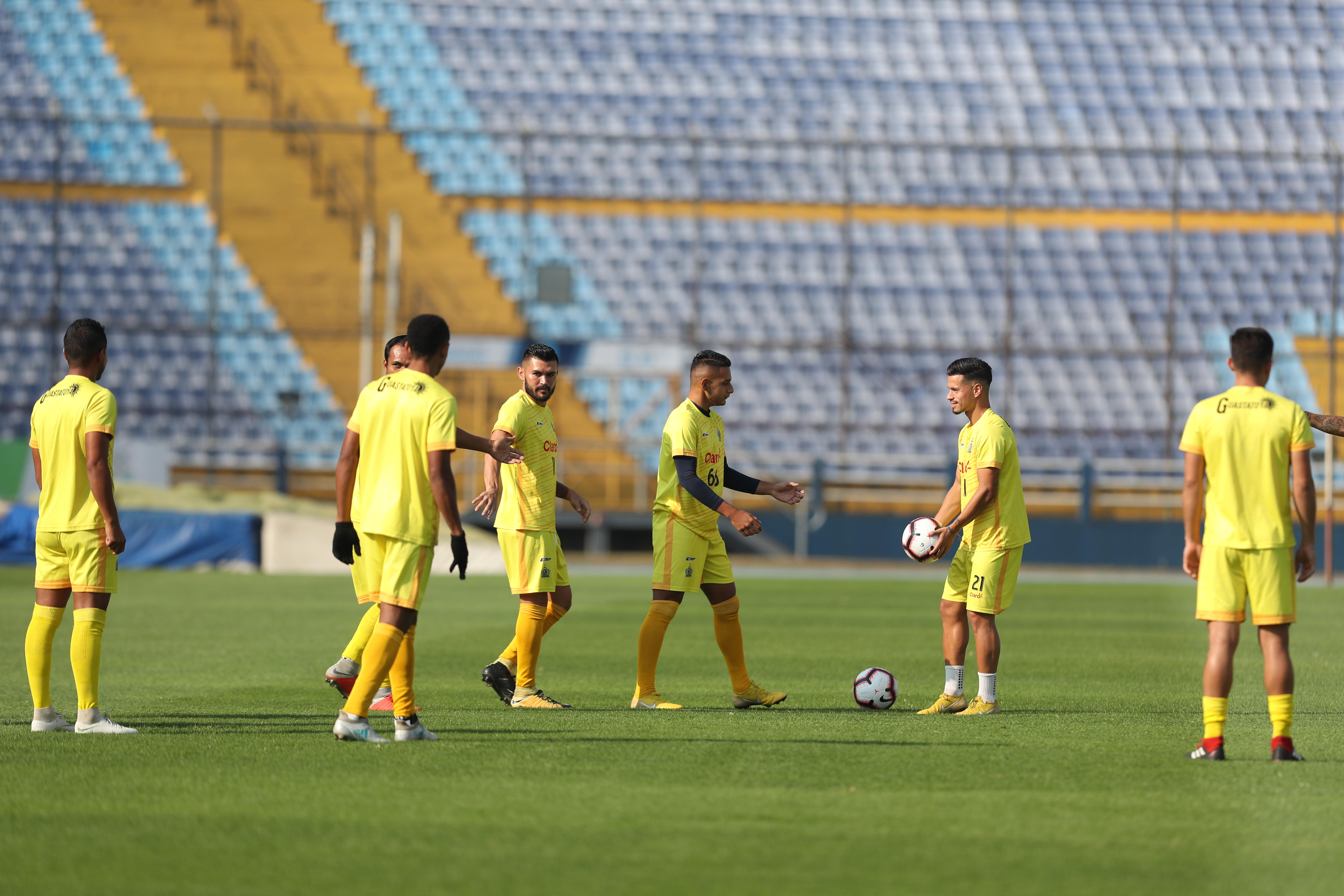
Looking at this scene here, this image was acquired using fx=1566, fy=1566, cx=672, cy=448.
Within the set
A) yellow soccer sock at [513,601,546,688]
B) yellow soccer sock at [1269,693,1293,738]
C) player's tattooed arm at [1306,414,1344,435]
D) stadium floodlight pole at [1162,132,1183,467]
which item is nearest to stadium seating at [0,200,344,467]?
stadium floodlight pole at [1162,132,1183,467]

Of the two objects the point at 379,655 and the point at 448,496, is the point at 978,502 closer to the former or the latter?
the point at 448,496

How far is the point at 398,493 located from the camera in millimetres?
6352

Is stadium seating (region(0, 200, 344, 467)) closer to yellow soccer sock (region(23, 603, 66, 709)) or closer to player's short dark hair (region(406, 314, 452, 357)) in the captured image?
yellow soccer sock (region(23, 603, 66, 709))

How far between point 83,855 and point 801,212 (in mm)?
24406

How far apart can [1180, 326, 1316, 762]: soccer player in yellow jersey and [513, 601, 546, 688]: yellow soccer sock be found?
3341mm

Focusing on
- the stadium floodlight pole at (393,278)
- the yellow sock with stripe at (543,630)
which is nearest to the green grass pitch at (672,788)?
the yellow sock with stripe at (543,630)

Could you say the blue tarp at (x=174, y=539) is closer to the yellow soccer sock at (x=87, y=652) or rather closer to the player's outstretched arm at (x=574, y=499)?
the player's outstretched arm at (x=574, y=499)

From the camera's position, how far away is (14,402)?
86.1 feet

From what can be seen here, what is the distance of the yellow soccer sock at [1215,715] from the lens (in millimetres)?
6184

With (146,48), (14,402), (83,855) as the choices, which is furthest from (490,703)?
(146,48)

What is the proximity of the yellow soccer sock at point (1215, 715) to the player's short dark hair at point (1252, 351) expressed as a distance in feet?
4.28

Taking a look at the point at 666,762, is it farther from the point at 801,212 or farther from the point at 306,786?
the point at 801,212

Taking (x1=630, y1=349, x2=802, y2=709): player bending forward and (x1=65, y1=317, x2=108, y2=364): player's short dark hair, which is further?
(x1=630, y1=349, x2=802, y2=709): player bending forward

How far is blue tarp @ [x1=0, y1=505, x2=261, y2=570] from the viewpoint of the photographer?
65.8 ft
